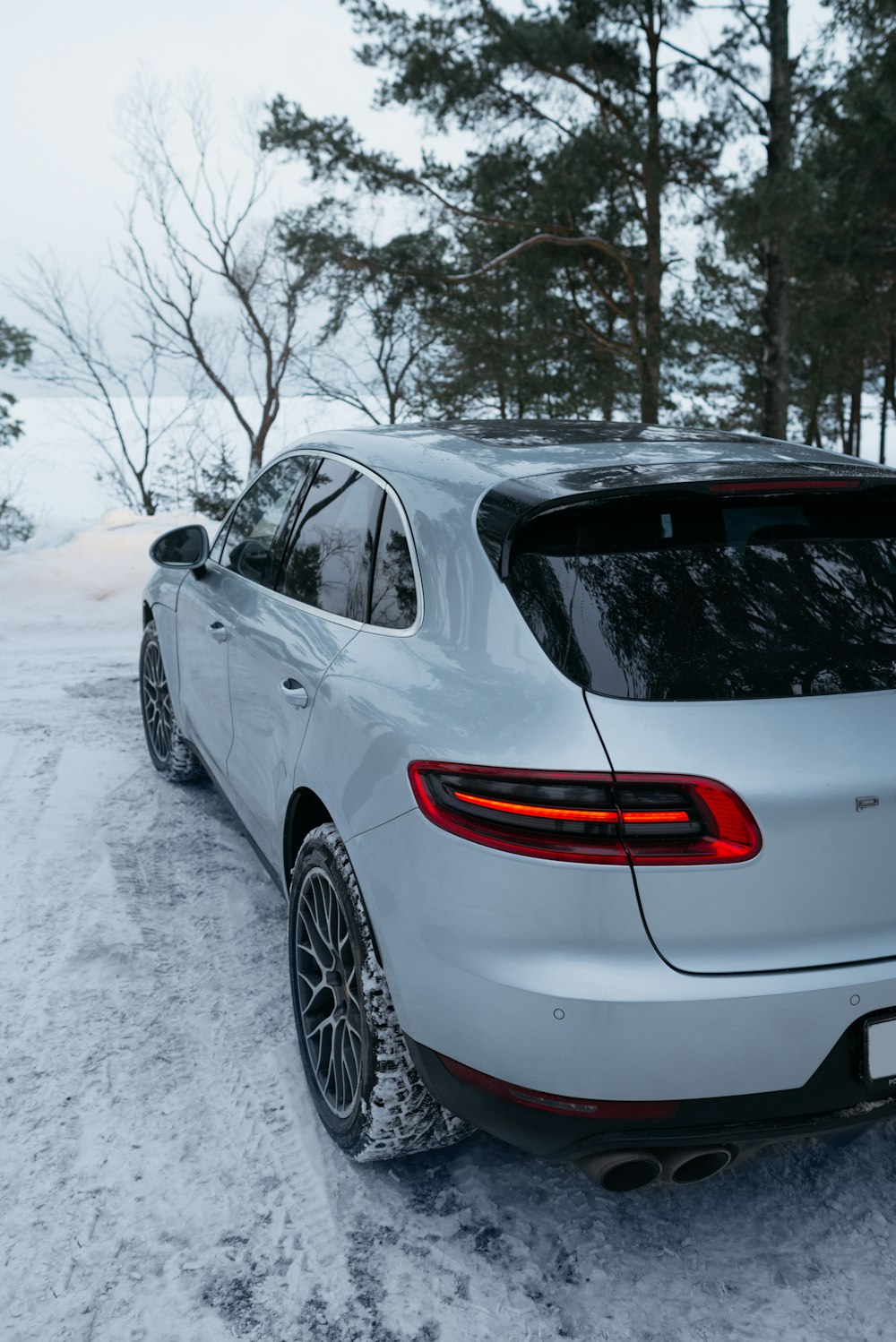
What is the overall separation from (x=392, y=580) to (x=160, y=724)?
3.03 metres

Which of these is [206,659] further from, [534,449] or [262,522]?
[534,449]

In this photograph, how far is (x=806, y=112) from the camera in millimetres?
15680

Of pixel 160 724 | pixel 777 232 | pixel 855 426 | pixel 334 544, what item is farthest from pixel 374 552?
pixel 855 426

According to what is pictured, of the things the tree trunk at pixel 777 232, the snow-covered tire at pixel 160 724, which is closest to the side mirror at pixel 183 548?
the snow-covered tire at pixel 160 724

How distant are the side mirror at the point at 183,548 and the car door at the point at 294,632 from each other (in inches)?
27.6

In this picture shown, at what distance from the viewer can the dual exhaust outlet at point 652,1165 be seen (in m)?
2.03

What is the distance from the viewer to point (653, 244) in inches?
682

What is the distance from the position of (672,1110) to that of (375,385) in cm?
3013

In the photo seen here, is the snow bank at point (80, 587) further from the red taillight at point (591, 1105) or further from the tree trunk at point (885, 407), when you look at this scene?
the tree trunk at point (885, 407)

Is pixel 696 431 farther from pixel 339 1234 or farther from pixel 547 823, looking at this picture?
pixel 339 1234

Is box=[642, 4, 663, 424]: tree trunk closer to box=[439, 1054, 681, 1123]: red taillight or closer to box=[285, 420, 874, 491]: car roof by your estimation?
box=[285, 420, 874, 491]: car roof

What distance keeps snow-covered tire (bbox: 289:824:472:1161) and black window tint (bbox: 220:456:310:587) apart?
47.9 inches

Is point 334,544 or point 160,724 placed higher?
point 334,544

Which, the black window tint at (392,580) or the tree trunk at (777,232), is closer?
the black window tint at (392,580)
